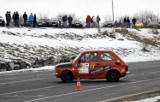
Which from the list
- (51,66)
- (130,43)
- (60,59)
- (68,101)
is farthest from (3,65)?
(130,43)

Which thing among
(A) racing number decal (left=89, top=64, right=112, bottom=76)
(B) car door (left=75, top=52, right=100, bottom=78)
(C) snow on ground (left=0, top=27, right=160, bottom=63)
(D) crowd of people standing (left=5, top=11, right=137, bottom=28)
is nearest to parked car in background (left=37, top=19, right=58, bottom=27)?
(D) crowd of people standing (left=5, top=11, right=137, bottom=28)

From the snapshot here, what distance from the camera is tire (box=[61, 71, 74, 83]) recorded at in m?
22.0

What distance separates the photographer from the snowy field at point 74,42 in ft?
140

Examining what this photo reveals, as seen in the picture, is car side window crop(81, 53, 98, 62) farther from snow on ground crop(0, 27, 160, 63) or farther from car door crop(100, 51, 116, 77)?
snow on ground crop(0, 27, 160, 63)

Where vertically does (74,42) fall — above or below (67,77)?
below

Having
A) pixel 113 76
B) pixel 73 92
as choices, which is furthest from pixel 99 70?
pixel 73 92

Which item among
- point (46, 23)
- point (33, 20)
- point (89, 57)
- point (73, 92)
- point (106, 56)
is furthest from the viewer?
point (46, 23)

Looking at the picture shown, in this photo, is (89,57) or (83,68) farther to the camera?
(89,57)

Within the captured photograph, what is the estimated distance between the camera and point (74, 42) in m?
53.5

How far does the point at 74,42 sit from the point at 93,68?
104 feet

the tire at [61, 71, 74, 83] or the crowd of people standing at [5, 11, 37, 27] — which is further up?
the crowd of people standing at [5, 11, 37, 27]

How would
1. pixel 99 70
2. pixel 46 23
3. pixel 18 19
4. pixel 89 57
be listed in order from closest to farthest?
pixel 99 70
pixel 89 57
pixel 18 19
pixel 46 23

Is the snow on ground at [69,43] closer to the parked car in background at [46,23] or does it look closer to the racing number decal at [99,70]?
the parked car in background at [46,23]

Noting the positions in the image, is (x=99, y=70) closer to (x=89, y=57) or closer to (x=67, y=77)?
(x=89, y=57)
